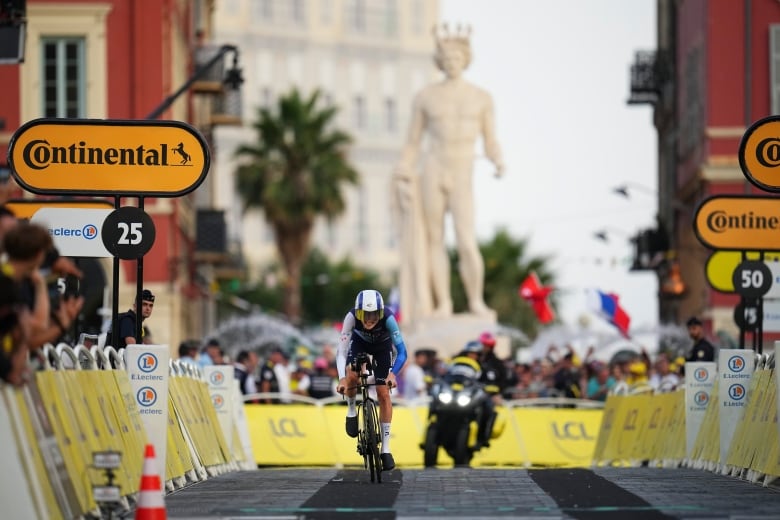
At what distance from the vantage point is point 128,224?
1953 cm

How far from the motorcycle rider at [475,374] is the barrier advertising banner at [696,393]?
344 cm

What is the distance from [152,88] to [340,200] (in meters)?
32.9

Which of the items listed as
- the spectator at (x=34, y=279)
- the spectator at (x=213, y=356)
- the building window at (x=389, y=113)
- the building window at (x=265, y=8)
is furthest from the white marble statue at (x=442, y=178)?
the building window at (x=389, y=113)

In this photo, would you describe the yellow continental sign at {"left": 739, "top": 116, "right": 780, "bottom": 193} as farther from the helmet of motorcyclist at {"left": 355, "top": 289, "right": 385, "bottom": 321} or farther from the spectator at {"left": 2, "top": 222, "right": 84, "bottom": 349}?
the spectator at {"left": 2, "top": 222, "right": 84, "bottom": 349}

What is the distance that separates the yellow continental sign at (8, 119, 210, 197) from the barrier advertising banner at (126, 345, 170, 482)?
8.37ft

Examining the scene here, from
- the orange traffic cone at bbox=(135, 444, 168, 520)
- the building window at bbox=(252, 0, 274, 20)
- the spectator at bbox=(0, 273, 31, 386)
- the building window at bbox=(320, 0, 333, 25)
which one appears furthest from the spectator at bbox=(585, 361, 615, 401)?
the building window at bbox=(320, 0, 333, 25)

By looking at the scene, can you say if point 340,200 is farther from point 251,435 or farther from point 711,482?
point 711,482

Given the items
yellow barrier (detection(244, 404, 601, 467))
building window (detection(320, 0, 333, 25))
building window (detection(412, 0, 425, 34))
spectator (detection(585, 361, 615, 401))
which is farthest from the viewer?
building window (detection(412, 0, 425, 34))

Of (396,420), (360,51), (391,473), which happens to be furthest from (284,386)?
(360,51)

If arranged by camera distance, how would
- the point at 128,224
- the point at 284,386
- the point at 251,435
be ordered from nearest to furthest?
the point at 128,224, the point at 251,435, the point at 284,386

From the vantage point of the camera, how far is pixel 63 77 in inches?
1722

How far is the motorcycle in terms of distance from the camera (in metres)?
25.7

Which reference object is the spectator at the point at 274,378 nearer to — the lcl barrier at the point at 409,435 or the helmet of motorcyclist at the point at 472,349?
the lcl barrier at the point at 409,435

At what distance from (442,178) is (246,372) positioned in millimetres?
10613
